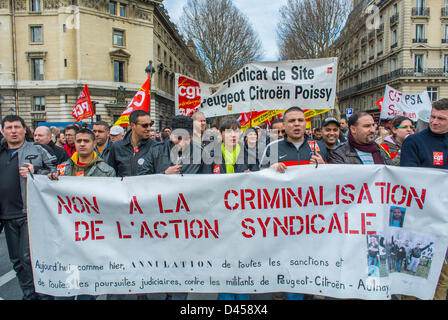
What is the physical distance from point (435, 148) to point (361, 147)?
631 millimetres

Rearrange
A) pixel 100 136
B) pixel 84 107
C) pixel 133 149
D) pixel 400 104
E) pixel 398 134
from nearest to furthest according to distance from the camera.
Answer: pixel 133 149, pixel 398 134, pixel 100 136, pixel 400 104, pixel 84 107

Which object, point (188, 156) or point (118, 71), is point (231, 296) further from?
point (118, 71)

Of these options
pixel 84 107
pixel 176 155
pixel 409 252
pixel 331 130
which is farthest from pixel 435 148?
pixel 84 107

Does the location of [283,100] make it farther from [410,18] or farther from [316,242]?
[410,18]

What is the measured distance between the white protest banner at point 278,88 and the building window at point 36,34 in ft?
117

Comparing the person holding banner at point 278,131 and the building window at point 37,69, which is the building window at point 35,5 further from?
the person holding banner at point 278,131

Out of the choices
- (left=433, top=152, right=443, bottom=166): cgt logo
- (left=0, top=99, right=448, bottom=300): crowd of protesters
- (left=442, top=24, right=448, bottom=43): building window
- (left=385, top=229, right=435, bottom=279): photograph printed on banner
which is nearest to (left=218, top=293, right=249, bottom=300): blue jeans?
(left=0, top=99, right=448, bottom=300): crowd of protesters

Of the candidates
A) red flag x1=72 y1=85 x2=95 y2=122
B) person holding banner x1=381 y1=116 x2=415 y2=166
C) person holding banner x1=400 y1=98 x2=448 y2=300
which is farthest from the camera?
red flag x1=72 y1=85 x2=95 y2=122

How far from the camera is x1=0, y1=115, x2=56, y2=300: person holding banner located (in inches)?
127

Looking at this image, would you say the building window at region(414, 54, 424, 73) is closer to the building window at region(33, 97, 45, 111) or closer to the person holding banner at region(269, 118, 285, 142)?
the person holding banner at region(269, 118, 285, 142)

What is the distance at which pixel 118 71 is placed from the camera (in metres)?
35.4

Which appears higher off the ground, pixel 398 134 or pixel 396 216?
pixel 398 134

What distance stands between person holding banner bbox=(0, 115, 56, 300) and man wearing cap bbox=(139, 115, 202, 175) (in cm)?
103

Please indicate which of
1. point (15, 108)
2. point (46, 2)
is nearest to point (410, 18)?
point (46, 2)
